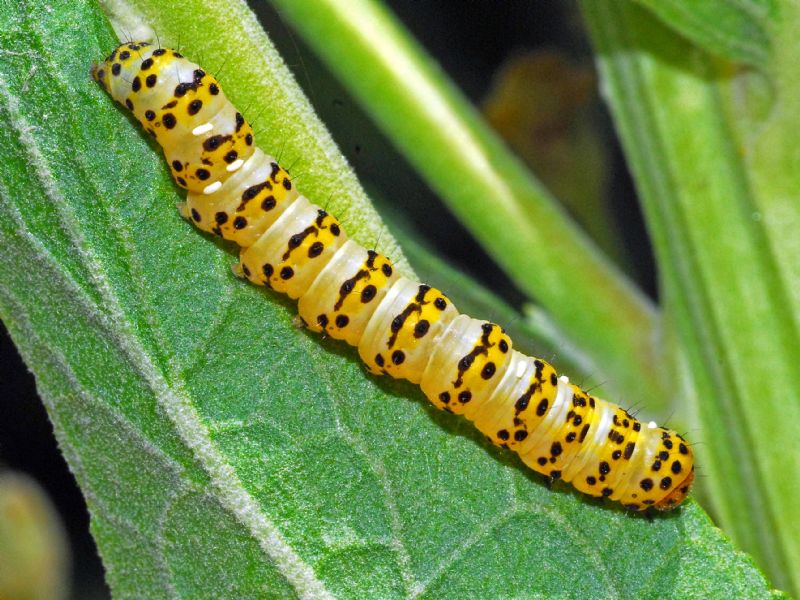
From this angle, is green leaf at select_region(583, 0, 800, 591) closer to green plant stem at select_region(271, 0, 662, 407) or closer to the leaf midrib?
green plant stem at select_region(271, 0, 662, 407)

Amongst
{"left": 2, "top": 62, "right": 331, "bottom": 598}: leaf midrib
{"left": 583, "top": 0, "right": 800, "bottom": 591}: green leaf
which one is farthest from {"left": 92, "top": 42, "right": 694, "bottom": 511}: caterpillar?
{"left": 583, "top": 0, "right": 800, "bottom": 591}: green leaf

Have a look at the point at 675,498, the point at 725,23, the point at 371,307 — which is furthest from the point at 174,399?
the point at 725,23

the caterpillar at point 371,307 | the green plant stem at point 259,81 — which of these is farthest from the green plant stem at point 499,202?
the green plant stem at point 259,81

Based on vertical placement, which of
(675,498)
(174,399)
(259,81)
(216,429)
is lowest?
(675,498)

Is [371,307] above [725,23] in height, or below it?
below

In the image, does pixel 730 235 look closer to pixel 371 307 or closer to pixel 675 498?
pixel 675 498
